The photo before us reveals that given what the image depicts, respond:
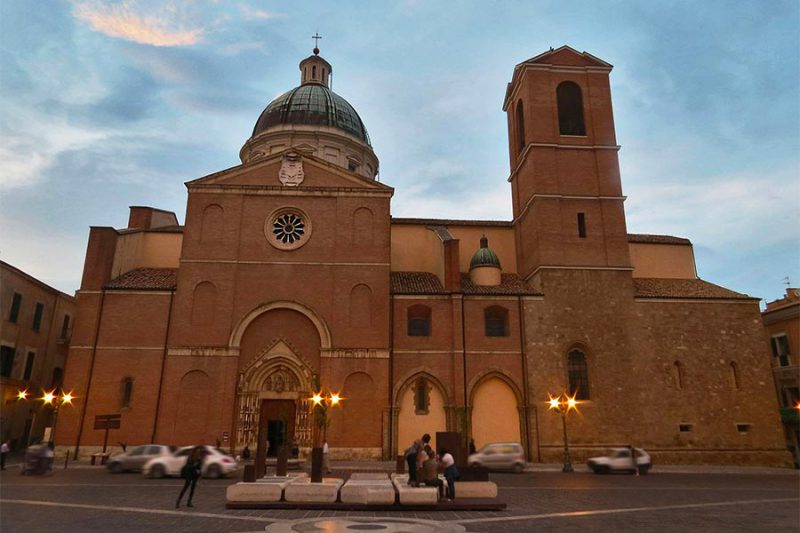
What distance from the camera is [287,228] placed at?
1131 inches

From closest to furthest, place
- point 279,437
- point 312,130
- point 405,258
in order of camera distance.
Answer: point 279,437 < point 405,258 < point 312,130

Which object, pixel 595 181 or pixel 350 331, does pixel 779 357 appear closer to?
pixel 595 181

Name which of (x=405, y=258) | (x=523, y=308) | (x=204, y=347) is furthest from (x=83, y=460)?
(x=523, y=308)

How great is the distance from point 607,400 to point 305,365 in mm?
15053

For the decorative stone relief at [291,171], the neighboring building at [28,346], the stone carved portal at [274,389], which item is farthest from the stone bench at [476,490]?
the neighboring building at [28,346]

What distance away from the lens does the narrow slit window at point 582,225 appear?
2961cm

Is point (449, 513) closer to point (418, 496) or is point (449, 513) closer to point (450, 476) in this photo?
point (418, 496)

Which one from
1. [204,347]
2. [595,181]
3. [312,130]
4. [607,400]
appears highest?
[312,130]

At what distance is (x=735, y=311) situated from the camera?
2888cm

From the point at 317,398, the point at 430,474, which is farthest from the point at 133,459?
the point at 430,474

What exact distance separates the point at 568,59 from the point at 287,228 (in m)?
19.6

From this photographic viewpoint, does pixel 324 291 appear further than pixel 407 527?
Yes

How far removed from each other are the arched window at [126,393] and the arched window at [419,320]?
1392cm

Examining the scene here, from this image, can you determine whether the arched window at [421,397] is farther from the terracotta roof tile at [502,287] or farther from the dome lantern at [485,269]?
the dome lantern at [485,269]
